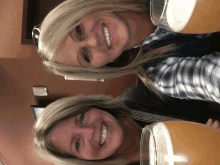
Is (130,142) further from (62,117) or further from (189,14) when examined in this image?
(189,14)

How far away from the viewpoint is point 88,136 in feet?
3.07

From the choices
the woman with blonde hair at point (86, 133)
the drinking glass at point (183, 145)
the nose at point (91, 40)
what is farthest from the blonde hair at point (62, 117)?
the drinking glass at point (183, 145)

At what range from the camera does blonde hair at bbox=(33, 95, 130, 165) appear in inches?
39.0

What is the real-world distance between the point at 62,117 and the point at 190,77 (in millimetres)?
707

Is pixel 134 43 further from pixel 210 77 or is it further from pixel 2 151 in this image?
pixel 2 151

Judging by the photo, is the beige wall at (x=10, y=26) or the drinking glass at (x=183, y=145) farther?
the beige wall at (x=10, y=26)

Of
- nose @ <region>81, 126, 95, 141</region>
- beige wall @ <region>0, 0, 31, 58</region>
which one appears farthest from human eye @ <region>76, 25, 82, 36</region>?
beige wall @ <region>0, 0, 31, 58</region>

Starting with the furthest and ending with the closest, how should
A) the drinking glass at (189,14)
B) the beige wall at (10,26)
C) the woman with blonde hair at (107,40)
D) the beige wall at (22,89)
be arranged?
the beige wall at (22,89), the beige wall at (10,26), the woman with blonde hair at (107,40), the drinking glass at (189,14)

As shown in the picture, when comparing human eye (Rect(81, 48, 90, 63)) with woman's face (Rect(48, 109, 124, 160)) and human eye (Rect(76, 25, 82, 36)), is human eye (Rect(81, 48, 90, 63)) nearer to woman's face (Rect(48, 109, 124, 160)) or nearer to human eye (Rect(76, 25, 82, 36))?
human eye (Rect(76, 25, 82, 36))

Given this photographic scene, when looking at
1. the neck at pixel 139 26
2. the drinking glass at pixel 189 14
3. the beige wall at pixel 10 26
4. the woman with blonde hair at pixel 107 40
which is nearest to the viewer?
the drinking glass at pixel 189 14

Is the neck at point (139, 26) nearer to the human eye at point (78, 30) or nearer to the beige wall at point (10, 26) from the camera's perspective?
the human eye at point (78, 30)

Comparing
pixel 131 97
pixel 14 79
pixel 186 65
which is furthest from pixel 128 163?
pixel 14 79

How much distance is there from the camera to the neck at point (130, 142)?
3.34 ft

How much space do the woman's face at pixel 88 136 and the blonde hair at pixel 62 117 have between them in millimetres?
33
